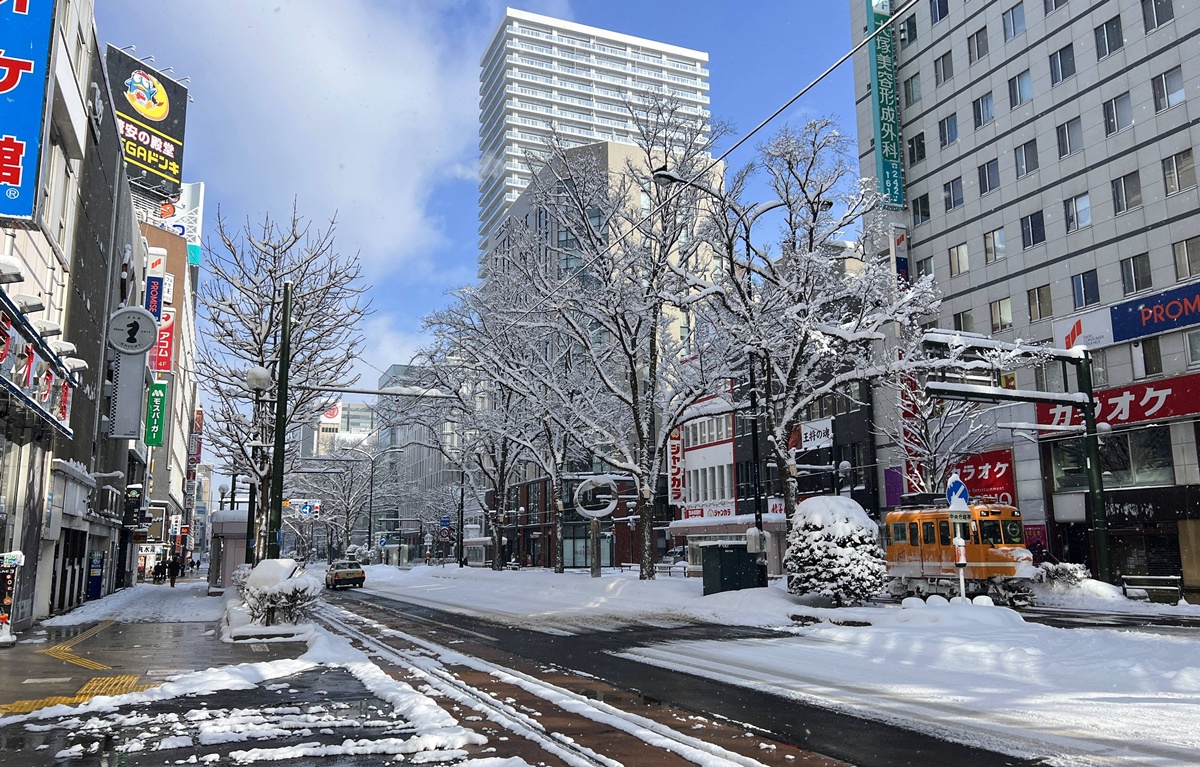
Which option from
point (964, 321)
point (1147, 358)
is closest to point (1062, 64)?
point (964, 321)

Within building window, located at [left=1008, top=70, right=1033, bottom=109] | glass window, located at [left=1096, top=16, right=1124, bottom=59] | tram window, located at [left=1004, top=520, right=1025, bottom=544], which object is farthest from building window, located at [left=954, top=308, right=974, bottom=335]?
tram window, located at [left=1004, top=520, right=1025, bottom=544]

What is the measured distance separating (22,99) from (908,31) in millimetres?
43584

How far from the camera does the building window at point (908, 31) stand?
4597 centimetres

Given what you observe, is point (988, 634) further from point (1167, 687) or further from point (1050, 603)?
point (1050, 603)

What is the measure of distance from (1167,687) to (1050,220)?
31.3 m

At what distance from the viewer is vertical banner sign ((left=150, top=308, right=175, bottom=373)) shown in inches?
2251

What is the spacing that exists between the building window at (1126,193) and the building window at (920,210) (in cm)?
1145

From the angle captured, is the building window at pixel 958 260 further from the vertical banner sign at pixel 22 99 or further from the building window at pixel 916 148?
the vertical banner sign at pixel 22 99

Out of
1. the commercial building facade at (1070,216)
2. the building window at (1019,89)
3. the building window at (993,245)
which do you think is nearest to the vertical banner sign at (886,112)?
the commercial building facade at (1070,216)

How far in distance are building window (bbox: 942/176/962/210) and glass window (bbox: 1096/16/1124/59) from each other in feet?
28.5

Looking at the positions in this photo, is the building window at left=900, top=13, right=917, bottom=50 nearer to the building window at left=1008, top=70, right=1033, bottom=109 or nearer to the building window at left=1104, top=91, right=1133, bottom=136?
the building window at left=1008, top=70, right=1033, bottom=109

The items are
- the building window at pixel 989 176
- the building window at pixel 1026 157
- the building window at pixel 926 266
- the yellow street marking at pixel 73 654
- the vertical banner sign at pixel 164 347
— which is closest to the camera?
the yellow street marking at pixel 73 654

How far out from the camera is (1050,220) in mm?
36875

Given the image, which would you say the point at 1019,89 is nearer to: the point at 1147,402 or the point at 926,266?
the point at 926,266
